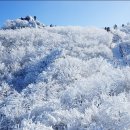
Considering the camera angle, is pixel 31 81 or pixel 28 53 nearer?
pixel 31 81

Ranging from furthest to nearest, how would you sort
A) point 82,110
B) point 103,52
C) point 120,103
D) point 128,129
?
point 103,52 → point 82,110 → point 120,103 → point 128,129

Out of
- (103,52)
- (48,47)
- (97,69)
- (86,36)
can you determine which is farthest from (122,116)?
(86,36)

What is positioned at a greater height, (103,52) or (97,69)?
(103,52)

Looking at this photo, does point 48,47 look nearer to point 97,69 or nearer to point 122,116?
point 97,69

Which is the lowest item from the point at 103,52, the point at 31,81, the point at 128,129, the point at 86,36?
the point at 128,129

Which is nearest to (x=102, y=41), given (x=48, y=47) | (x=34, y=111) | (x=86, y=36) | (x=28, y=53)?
(x=86, y=36)

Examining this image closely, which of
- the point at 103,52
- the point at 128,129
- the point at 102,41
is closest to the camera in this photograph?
the point at 128,129

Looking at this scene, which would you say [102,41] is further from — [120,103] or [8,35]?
[120,103]

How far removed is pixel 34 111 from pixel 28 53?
55.8 m

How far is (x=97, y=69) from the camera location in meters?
90.9

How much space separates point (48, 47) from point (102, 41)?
73.7ft

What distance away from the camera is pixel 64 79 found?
8594 cm

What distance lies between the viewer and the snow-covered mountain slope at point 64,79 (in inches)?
1843

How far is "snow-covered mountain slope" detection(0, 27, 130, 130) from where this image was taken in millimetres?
46812
